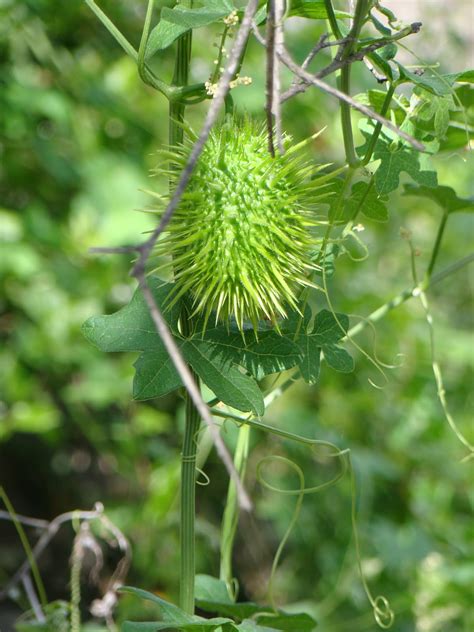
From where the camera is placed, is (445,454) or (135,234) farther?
(445,454)

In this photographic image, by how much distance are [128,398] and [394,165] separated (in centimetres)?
142

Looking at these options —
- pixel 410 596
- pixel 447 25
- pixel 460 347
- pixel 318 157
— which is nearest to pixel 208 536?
pixel 410 596

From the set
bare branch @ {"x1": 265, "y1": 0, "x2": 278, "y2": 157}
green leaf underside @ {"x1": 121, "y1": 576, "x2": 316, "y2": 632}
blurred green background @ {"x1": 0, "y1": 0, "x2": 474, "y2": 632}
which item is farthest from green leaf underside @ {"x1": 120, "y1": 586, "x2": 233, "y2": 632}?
blurred green background @ {"x1": 0, "y1": 0, "x2": 474, "y2": 632}

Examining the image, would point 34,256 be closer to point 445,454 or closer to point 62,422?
point 62,422

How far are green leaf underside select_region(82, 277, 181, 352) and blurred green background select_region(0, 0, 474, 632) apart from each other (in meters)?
1.11

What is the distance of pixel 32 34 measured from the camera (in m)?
2.27

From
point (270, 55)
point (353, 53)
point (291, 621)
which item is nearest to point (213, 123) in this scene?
point (270, 55)

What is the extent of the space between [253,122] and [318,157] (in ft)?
5.64

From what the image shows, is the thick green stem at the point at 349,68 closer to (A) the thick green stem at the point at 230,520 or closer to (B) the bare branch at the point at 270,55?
(B) the bare branch at the point at 270,55

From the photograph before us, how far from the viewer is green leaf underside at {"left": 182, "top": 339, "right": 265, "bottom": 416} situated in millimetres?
728

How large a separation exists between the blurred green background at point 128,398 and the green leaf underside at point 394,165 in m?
1.11

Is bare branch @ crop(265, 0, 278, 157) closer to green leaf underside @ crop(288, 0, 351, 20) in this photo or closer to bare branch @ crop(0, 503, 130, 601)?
green leaf underside @ crop(288, 0, 351, 20)

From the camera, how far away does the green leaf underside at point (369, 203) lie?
864mm

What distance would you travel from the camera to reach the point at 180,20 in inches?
27.5
